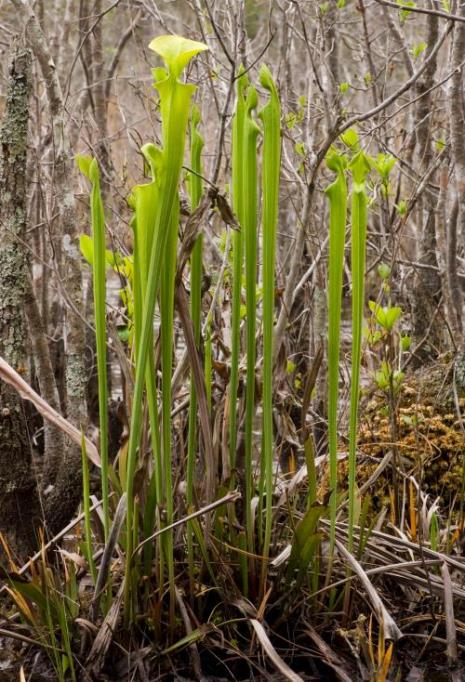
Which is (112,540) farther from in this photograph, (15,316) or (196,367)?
(15,316)

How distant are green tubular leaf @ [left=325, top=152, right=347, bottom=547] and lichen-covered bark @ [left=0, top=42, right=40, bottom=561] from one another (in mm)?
1281

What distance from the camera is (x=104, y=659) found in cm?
154

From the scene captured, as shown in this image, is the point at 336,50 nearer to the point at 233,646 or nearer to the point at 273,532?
the point at 273,532

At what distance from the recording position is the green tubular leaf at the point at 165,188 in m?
1.40

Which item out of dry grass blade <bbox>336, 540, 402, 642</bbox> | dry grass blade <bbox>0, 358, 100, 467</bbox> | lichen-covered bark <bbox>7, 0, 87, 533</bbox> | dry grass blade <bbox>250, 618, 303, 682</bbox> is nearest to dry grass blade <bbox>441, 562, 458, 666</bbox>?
dry grass blade <bbox>336, 540, 402, 642</bbox>

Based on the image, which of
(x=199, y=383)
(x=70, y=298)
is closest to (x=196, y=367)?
(x=199, y=383)

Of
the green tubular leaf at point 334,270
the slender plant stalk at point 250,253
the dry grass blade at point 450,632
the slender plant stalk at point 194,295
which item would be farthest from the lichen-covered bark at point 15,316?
the dry grass blade at point 450,632

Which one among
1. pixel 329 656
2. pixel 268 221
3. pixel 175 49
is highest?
pixel 175 49

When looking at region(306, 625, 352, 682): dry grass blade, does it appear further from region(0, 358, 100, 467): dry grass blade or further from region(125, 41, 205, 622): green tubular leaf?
region(0, 358, 100, 467): dry grass blade

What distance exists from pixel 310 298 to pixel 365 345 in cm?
44

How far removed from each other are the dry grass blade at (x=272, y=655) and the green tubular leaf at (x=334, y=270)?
270mm

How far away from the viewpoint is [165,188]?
1.43 metres

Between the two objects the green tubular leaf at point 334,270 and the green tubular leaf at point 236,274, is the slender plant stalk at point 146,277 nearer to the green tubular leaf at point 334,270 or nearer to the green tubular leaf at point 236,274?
the green tubular leaf at point 236,274

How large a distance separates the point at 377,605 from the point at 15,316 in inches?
67.7
